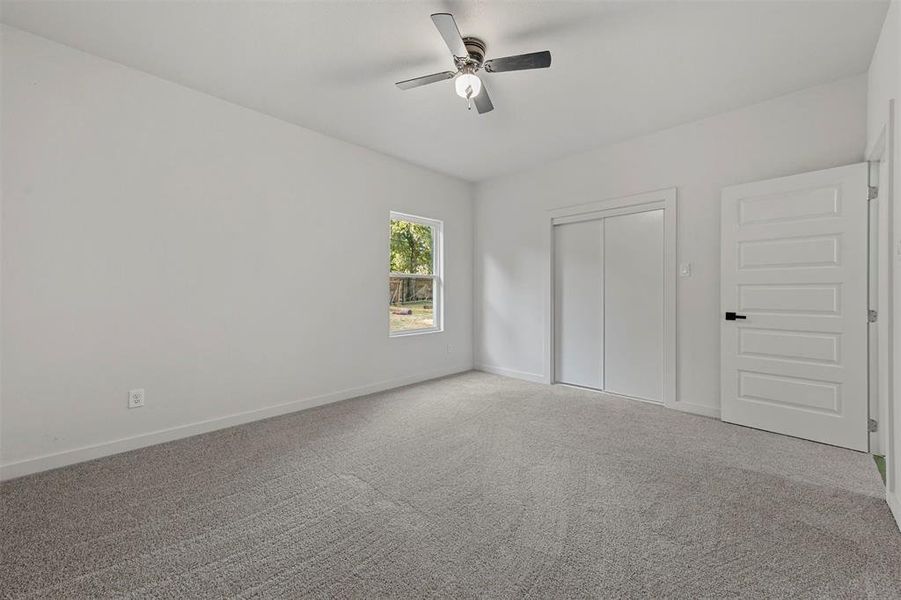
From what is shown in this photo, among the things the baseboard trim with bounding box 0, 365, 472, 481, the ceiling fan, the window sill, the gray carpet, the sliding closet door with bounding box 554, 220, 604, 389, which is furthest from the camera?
the window sill

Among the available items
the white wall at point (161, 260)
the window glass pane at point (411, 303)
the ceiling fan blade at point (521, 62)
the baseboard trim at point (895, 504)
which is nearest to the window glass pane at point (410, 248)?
the window glass pane at point (411, 303)

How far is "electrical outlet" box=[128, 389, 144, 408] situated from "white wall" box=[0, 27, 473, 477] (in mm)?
41

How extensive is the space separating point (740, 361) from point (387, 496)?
9.91 feet

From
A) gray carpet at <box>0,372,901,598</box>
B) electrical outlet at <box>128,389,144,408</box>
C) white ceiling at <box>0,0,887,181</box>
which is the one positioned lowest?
gray carpet at <box>0,372,901,598</box>

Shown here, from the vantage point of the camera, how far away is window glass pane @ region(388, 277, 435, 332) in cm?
459

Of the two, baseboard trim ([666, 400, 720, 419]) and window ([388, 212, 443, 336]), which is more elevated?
window ([388, 212, 443, 336])

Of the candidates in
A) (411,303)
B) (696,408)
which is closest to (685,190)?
(696,408)

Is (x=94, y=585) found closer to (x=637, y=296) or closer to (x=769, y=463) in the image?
(x=769, y=463)

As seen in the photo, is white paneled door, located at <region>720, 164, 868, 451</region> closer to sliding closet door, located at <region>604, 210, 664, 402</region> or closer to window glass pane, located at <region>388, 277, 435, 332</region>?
sliding closet door, located at <region>604, 210, 664, 402</region>

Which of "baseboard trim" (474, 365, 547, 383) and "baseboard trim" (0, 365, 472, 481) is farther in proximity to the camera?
"baseboard trim" (474, 365, 547, 383)

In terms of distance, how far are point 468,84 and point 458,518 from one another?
8.09 ft

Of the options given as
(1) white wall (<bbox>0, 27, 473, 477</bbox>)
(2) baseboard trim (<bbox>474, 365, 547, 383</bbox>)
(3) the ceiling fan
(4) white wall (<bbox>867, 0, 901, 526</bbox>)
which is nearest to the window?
(1) white wall (<bbox>0, 27, 473, 477</bbox>)

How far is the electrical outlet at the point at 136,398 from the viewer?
270 cm

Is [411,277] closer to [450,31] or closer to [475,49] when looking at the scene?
[475,49]
